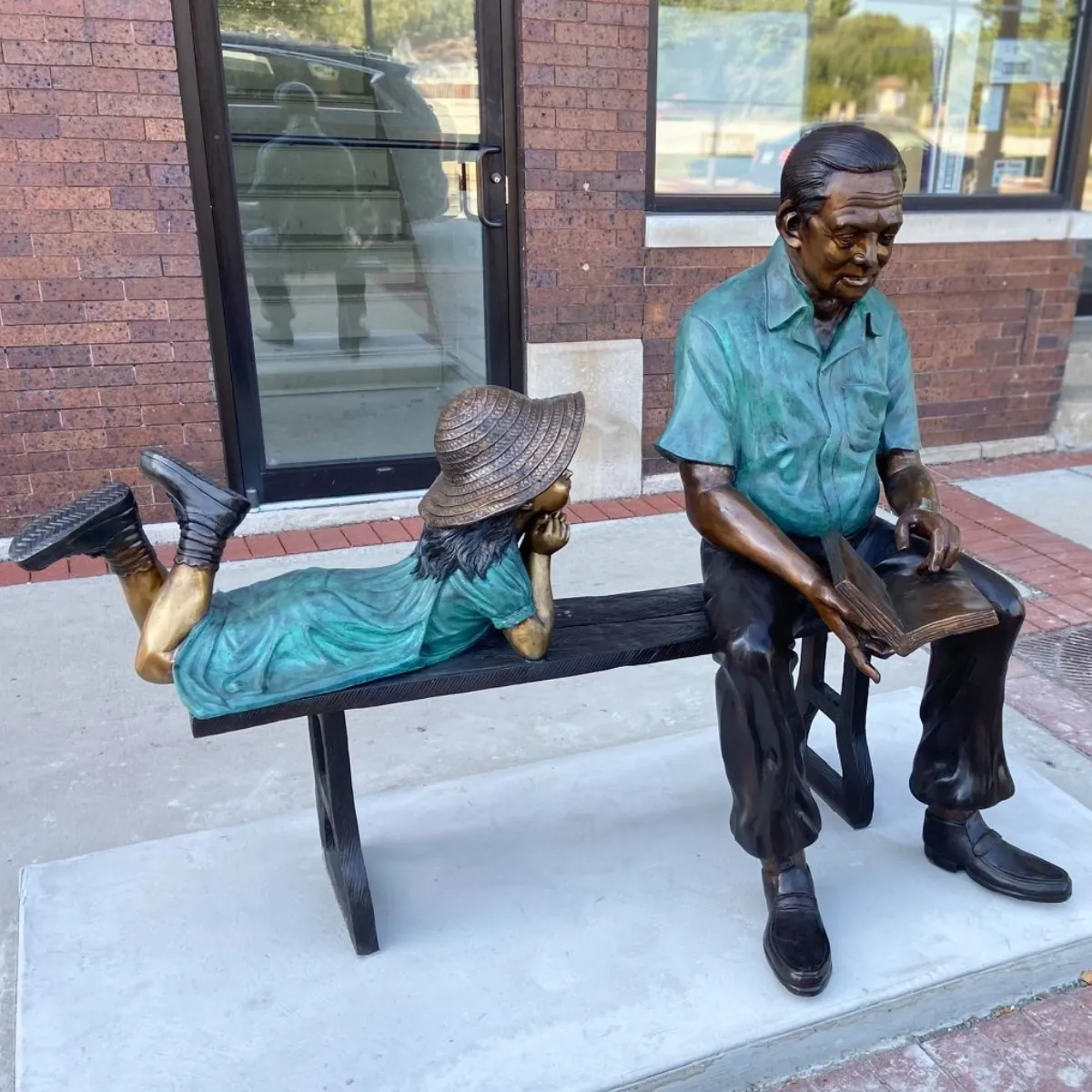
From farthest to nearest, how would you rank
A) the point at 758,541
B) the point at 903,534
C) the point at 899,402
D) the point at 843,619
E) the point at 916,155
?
the point at 916,155 → the point at 899,402 → the point at 903,534 → the point at 758,541 → the point at 843,619

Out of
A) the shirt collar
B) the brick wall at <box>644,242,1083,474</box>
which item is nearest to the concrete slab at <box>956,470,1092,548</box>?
the brick wall at <box>644,242,1083,474</box>

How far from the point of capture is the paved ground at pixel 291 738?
2.14 m

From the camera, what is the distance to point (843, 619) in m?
2.00

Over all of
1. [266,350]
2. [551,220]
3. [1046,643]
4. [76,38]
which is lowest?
[1046,643]

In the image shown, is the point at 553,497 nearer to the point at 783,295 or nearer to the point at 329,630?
the point at 329,630

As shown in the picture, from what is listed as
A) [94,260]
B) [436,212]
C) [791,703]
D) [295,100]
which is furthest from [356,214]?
[791,703]

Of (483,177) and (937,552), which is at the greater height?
(483,177)

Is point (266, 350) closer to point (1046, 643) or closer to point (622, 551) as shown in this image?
point (622, 551)

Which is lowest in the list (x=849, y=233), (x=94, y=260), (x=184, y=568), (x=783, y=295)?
(x=184, y=568)

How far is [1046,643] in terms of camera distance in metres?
3.77

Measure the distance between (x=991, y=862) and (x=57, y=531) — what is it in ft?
6.86

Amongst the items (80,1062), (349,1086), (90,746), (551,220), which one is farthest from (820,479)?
(551,220)

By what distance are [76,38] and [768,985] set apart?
13.2 ft

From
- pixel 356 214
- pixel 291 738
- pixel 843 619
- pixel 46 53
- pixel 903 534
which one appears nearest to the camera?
pixel 843 619
